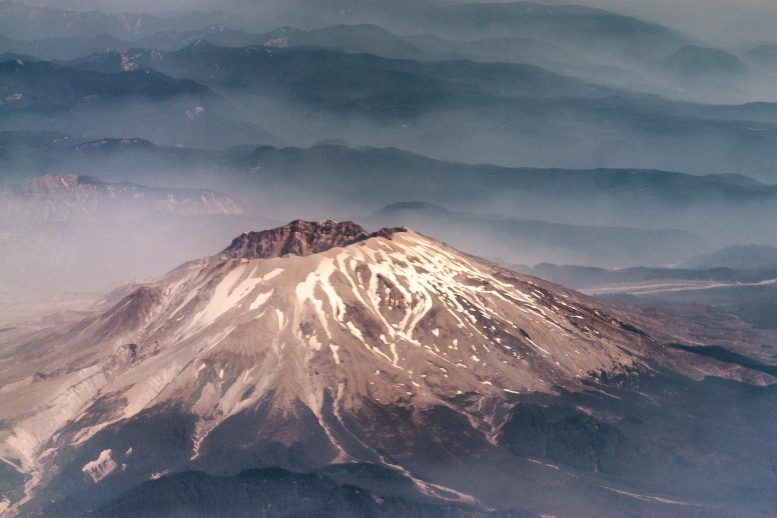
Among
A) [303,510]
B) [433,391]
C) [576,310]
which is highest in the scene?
[576,310]

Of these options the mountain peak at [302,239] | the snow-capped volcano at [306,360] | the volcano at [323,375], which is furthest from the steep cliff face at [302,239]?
the snow-capped volcano at [306,360]

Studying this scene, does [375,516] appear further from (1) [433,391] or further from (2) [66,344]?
(2) [66,344]

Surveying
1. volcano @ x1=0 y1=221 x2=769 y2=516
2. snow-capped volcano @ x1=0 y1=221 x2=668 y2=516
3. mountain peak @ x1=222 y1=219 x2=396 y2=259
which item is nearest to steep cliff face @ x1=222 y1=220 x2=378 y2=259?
mountain peak @ x1=222 y1=219 x2=396 y2=259

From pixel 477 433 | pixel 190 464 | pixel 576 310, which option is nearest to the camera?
pixel 190 464

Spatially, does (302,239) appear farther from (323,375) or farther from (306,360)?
(323,375)

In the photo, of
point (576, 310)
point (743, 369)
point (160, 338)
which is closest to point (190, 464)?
point (160, 338)

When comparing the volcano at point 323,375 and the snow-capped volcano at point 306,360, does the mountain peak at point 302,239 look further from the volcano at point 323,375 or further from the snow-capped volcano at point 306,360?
the snow-capped volcano at point 306,360

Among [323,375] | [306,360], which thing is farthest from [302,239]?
[323,375]
